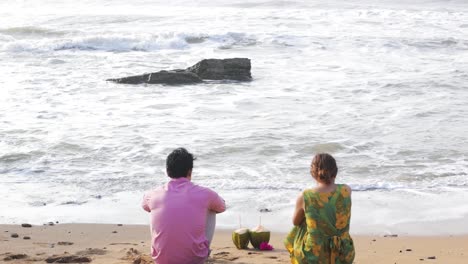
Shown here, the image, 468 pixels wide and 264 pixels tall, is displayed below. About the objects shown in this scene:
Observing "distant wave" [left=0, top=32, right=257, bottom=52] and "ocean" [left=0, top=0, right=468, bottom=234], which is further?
"distant wave" [left=0, top=32, right=257, bottom=52]

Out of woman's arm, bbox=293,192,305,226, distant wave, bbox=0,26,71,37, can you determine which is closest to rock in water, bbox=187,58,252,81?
distant wave, bbox=0,26,71,37

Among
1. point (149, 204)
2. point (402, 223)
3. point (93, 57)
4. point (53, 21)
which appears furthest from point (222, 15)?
point (149, 204)

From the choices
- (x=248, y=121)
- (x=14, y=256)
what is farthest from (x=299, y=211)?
(x=248, y=121)

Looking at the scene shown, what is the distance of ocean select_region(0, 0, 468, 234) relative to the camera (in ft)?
28.3

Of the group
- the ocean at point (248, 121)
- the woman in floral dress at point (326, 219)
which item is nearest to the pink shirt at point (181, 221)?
the woman in floral dress at point (326, 219)

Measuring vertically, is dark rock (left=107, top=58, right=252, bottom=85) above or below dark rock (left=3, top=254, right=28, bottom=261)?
above

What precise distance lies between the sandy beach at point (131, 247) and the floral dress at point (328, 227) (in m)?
1.15

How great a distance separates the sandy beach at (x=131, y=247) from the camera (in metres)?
6.33

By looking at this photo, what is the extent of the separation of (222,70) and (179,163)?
477 inches

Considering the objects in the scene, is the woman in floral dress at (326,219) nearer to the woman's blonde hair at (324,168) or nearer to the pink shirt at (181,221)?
the woman's blonde hair at (324,168)

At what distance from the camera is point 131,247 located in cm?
686

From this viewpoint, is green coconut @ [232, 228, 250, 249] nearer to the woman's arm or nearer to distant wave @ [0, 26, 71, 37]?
the woman's arm

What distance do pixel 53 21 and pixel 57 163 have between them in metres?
20.1

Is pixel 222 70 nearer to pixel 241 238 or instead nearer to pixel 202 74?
pixel 202 74
